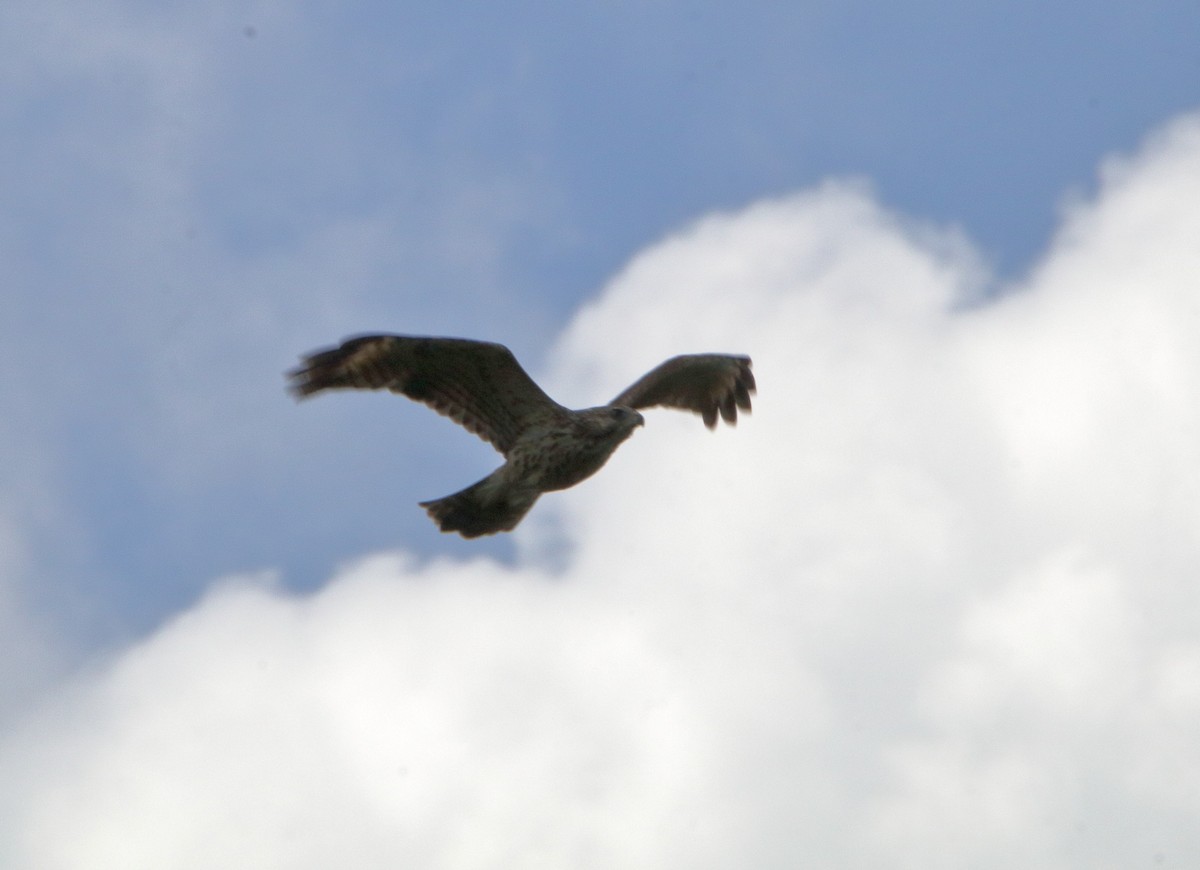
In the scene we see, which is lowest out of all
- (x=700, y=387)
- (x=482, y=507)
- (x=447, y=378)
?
(x=482, y=507)

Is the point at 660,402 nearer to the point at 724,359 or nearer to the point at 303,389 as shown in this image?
the point at 724,359

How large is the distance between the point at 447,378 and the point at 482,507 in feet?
3.32

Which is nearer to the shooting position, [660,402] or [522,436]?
[522,436]

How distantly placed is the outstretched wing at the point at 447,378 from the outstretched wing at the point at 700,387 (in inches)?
61.3

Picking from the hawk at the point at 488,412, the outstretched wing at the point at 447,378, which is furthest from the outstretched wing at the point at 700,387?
the outstretched wing at the point at 447,378

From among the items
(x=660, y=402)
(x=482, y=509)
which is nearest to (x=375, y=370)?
(x=482, y=509)

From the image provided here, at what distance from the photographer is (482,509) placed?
11.8m

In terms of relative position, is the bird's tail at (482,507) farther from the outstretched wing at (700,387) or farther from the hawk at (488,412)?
the outstretched wing at (700,387)

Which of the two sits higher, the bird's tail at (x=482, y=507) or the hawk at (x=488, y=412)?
the hawk at (x=488, y=412)

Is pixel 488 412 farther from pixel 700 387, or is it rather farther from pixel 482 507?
pixel 700 387

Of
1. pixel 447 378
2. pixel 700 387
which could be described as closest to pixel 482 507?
pixel 447 378

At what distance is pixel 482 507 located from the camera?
38.6 feet

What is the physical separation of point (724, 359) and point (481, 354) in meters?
2.68

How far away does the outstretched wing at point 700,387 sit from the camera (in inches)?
515
